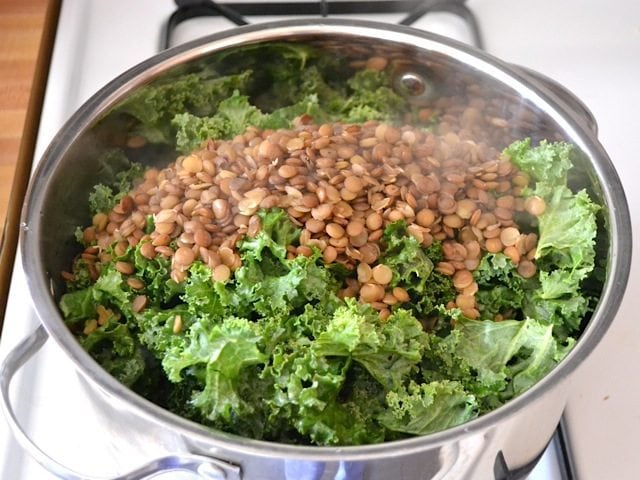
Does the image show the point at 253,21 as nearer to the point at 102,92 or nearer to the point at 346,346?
the point at 102,92

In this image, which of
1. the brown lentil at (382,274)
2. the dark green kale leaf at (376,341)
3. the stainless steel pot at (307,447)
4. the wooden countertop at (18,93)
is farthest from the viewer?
the wooden countertop at (18,93)

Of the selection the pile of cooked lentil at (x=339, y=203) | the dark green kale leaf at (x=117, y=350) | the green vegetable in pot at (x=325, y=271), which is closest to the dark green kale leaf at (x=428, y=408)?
the green vegetable in pot at (x=325, y=271)

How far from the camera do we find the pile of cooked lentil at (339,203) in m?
0.83

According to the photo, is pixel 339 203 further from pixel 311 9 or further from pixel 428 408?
pixel 311 9

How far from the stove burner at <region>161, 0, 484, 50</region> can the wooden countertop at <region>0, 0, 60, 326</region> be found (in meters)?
0.18

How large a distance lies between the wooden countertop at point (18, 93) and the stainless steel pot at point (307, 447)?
153 millimetres

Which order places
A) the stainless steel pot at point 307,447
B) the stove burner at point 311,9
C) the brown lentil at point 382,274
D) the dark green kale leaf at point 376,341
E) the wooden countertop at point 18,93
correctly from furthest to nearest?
the stove burner at point 311,9
the wooden countertop at point 18,93
the brown lentil at point 382,274
the dark green kale leaf at point 376,341
the stainless steel pot at point 307,447

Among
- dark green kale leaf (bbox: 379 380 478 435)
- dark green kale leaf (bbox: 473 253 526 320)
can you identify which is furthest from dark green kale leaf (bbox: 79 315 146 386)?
dark green kale leaf (bbox: 473 253 526 320)

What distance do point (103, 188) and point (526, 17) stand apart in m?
0.71

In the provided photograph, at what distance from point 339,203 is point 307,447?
1.09 feet

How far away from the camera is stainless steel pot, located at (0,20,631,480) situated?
1.99 feet

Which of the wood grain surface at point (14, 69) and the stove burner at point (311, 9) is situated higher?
the stove burner at point (311, 9)

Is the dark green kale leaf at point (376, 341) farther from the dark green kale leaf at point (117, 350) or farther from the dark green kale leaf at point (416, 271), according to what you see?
the dark green kale leaf at point (117, 350)

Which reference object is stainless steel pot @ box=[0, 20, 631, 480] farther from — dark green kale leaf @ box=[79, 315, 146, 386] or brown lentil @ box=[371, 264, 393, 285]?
brown lentil @ box=[371, 264, 393, 285]
